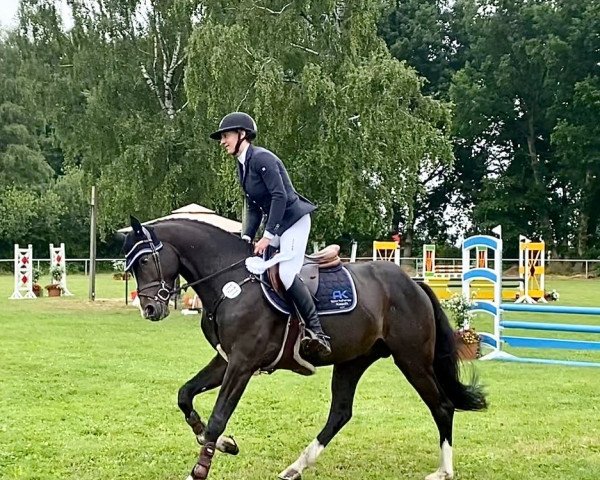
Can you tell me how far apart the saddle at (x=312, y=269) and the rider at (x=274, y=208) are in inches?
2.2

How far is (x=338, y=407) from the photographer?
619 cm

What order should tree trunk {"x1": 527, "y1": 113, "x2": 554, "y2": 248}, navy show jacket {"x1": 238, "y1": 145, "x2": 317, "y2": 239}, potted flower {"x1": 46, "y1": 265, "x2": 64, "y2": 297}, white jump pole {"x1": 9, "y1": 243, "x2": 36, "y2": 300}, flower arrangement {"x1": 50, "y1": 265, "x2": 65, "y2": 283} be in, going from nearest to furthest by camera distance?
navy show jacket {"x1": 238, "y1": 145, "x2": 317, "y2": 239} → white jump pole {"x1": 9, "y1": 243, "x2": 36, "y2": 300} → potted flower {"x1": 46, "y1": 265, "x2": 64, "y2": 297} → flower arrangement {"x1": 50, "y1": 265, "x2": 65, "y2": 283} → tree trunk {"x1": 527, "y1": 113, "x2": 554, "y2": 248}

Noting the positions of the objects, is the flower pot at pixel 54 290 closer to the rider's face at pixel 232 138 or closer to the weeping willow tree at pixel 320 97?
the weeping willow tree at pixel 320 97

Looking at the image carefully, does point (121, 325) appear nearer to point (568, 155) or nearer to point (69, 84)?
point (69, 84)

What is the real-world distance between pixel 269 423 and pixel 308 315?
2356 millimetres

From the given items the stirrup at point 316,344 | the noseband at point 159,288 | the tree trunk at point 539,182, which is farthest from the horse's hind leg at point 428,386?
the tree trunk at point 539,182

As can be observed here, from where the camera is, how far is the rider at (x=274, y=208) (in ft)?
17.5

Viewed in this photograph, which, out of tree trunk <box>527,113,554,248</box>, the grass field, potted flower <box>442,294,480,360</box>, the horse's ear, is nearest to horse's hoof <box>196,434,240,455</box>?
the grass field

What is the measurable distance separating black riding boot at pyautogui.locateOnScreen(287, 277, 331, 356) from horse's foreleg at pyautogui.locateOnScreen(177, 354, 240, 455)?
65 cm

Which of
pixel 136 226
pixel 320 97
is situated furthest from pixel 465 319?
pixel 320 97

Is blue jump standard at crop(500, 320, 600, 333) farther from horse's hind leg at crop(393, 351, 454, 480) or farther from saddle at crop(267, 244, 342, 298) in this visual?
saddle at crop(267, 244, 342, 298)

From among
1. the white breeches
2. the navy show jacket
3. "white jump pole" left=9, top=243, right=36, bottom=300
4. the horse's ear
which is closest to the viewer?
the horse's ear

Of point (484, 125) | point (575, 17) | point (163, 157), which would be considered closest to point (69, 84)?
point (163, 157)

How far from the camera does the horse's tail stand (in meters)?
6.29
